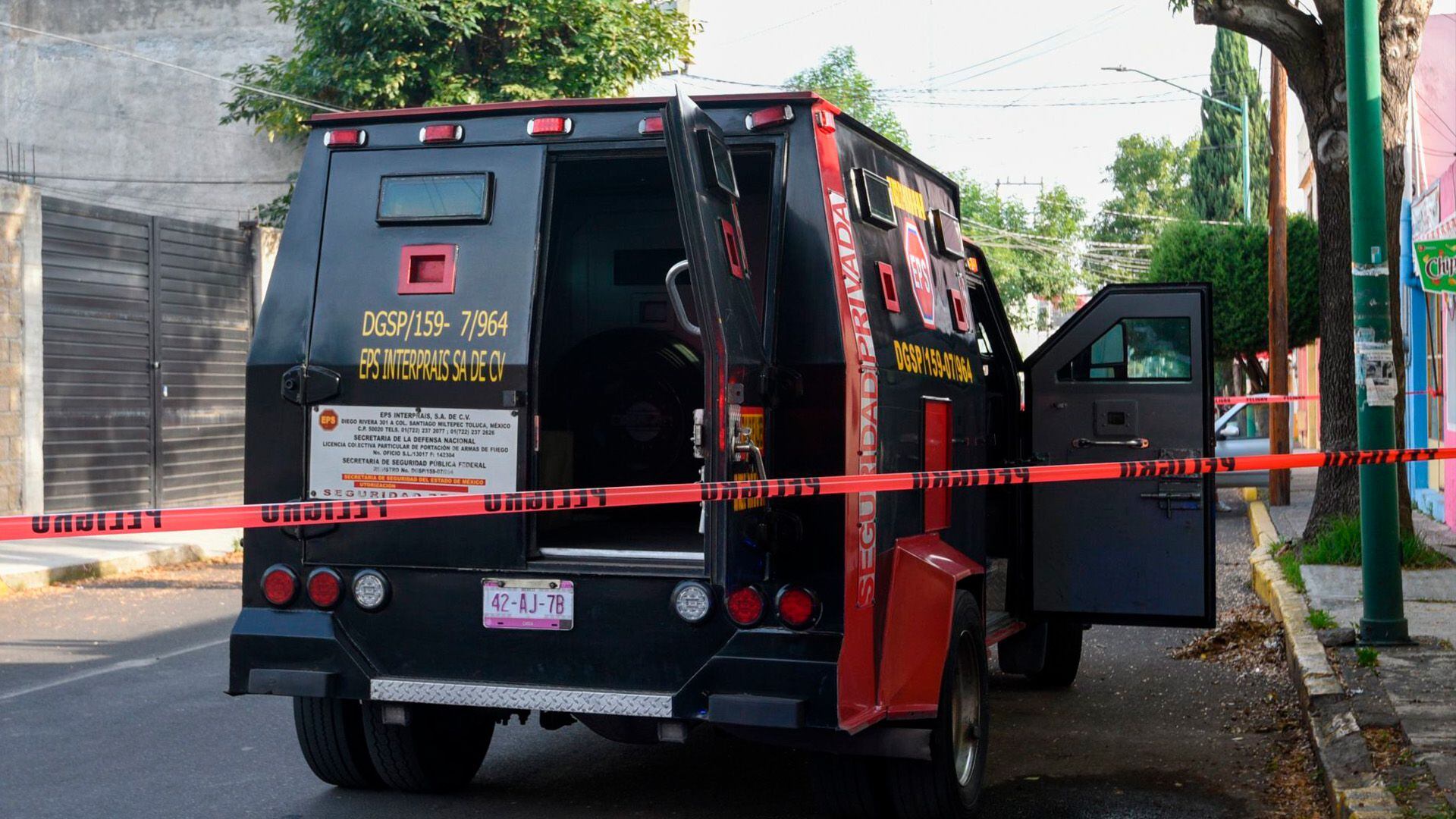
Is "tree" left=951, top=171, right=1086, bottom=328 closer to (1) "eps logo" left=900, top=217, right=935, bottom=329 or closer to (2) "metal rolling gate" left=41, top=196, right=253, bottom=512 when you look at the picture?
(2) "metal rolling gate" left=41, top=196, right=253, bottom=512

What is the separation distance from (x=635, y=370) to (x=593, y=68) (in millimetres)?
13186

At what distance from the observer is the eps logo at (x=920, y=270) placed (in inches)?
227

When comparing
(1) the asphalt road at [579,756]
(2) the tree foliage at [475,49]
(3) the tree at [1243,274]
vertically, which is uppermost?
(2) the tree foliage at [475,49]

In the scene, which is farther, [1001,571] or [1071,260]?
[1071,260]

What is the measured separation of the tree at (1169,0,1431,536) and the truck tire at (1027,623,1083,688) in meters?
4.49

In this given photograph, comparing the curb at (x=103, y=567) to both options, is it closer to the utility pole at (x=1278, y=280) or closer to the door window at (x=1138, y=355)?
the door window at (x=1138, y=355)

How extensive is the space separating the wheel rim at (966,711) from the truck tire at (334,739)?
219 cm

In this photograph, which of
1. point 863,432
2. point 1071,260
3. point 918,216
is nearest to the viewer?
point 863,432

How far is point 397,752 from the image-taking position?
554 centimetres

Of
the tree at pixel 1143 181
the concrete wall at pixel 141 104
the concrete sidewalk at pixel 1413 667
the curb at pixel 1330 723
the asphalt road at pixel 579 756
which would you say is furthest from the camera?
the tree at pixel 1143 181

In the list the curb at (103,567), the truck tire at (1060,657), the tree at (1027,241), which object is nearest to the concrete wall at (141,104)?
the curb at (103,567)

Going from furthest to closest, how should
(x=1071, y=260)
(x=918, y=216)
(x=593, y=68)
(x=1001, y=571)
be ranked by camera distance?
(x=1071, y=260) → (x=593, y=68) → (x=1001, y=571) → (x=918, y=216)

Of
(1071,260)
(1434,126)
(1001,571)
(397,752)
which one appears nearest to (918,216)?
(1001,571)

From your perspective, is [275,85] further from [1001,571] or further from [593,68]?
[1001,571]
